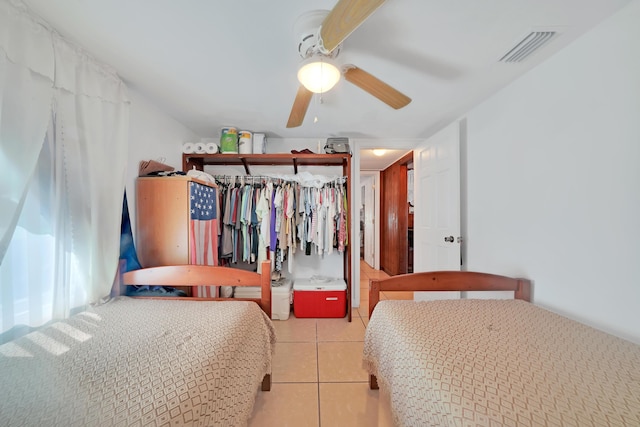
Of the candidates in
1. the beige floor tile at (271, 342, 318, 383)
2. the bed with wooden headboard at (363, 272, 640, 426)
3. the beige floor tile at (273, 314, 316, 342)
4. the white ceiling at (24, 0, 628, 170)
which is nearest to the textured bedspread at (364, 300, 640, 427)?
the bed with wooden headboard at (363, 272, 640, 426)

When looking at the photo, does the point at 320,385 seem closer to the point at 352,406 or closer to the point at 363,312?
the point at 352,406

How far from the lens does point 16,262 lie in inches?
40.4

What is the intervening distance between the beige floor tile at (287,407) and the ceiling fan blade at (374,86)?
192cm

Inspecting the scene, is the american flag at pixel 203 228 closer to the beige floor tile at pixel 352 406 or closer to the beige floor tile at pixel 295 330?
the beige floor tile at pixel 295 330

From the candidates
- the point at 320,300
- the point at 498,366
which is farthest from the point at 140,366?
the point at 320,300

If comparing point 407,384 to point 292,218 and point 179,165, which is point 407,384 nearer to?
point 292,218

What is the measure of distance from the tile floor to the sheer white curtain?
1251 millimetres

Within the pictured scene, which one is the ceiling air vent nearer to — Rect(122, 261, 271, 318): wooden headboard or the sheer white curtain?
Rect(122, 261, 271, 318): wooden headboard

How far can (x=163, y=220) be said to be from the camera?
171 centimetres

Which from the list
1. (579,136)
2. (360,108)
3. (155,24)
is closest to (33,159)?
(155,24)

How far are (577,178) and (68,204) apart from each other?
2778 millimetres

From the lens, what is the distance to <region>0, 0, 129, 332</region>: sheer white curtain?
3.42 feet

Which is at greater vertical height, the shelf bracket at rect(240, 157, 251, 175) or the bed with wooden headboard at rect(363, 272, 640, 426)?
the shelf bracket at rect(240, 157, 251, 175)

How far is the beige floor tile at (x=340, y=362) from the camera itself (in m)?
1.58
